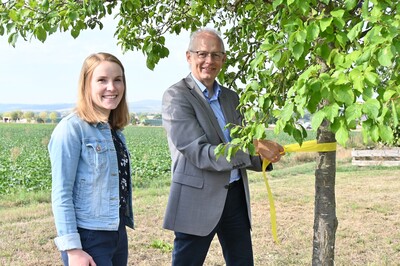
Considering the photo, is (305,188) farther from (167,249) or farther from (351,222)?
(167,249)

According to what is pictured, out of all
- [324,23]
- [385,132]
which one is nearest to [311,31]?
[324,23]

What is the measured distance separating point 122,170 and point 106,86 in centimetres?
43

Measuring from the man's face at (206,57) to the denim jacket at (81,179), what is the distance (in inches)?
35.1

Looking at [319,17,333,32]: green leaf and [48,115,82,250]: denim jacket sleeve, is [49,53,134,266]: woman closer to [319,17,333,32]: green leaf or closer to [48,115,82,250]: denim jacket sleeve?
[48,115,82,250]: denim jacket sleeve

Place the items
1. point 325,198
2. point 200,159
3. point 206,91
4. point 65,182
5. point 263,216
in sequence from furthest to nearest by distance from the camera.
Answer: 1. point 263,216
2. point 325,198
3. point 206,91
4. point 200,159
5. point 65,182

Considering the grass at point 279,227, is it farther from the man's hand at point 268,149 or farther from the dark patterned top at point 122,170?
the dark patterned top at point 122,170

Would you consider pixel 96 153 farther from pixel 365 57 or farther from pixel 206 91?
pixel 365 57

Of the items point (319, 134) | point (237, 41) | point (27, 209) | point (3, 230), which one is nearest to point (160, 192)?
point (27, 209)

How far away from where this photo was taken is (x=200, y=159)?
3.02 metres

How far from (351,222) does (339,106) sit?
618 cm

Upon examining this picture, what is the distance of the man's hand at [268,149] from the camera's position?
306 centimetres

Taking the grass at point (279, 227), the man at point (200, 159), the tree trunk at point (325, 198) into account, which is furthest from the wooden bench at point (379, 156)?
the man at point (200, 159)

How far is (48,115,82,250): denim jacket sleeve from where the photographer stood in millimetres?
2320

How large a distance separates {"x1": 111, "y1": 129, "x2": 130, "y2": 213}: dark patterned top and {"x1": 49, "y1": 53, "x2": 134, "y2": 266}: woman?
1.7 inches
